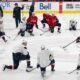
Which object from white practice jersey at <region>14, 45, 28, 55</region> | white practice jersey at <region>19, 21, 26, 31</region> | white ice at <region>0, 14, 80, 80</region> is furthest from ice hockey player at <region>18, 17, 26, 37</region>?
white practice jersey at <region>14, 45, 28, 55</region>

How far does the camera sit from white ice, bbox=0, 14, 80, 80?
11125 millimetres

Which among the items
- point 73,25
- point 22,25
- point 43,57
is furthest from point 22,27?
point 43,57

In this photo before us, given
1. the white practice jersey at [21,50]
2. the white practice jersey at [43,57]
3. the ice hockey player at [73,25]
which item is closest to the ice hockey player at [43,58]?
the white practice jersey at [43,57]

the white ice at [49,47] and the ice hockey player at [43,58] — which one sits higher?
the ice hockey player at [43,58]

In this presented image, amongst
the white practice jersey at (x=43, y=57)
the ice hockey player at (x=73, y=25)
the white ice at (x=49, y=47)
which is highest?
the white practice jersey at (x=43, y=57)

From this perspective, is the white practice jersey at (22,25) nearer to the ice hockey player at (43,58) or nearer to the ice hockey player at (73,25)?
the ice hockey player at (73,25)

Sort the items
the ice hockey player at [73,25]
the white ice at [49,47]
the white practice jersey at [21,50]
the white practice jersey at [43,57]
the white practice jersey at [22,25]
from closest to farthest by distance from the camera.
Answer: the white practice jersey at [43,57] → the white ice at [49,47] → the white practice jersey at [21,50] → the white practice jersey at [22,25] → the ice hockey player at [73,25]

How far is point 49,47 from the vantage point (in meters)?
14.6

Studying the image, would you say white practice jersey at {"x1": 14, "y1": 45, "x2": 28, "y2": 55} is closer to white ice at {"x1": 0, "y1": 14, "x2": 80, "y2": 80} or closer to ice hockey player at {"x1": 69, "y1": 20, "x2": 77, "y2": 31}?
white ice at {"x1": 0, "y1": 14, "x2": 80, "y2": 80}

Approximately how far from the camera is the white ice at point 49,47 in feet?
36.5

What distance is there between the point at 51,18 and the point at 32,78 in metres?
6.54

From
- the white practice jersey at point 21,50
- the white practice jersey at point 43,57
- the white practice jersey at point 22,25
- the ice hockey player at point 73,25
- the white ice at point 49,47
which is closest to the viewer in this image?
the white practice jersey at point 43,57

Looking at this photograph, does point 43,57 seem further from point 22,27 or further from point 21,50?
point 22,27

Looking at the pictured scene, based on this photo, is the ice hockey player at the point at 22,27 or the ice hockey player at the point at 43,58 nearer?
the ice hockey player at the point at 43,58
